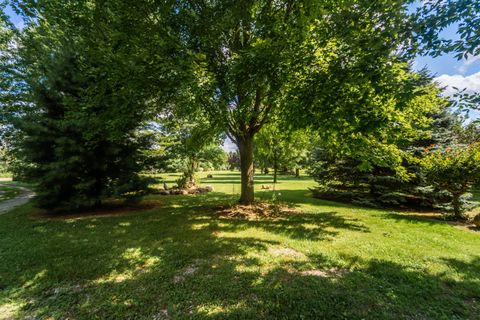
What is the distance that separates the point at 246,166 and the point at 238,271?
5.30m

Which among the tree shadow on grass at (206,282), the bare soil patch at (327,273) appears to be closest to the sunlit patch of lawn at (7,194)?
the tree shadow on grass at (206,282)

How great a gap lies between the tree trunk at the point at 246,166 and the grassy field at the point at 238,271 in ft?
8.10

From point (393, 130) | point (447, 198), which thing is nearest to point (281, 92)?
point (393, 130)

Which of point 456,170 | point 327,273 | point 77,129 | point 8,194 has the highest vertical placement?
point 77,129

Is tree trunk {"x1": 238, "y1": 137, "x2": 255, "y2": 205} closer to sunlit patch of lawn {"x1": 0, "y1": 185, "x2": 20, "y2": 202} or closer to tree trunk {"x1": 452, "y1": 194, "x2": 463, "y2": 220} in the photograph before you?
tree trunk {"x1": 452, "y1": 194, "x2": 463, "y2": 220}

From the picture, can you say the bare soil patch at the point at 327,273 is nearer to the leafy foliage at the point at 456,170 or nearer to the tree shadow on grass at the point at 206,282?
the tree shadow on grass at the point at 206,282

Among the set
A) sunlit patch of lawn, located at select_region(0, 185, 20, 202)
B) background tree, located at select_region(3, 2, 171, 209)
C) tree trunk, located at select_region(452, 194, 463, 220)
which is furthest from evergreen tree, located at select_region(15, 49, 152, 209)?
tree trunk, located at select_region(452, 194, 463, 220)

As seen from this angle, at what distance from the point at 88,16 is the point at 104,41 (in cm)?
85

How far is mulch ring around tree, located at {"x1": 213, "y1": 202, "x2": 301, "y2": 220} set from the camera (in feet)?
25.1

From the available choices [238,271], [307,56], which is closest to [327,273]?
[238,271]

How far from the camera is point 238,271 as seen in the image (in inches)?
146

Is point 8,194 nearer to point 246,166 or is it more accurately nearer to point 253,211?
point 246,166

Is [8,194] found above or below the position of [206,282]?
below

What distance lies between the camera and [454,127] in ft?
36.2
